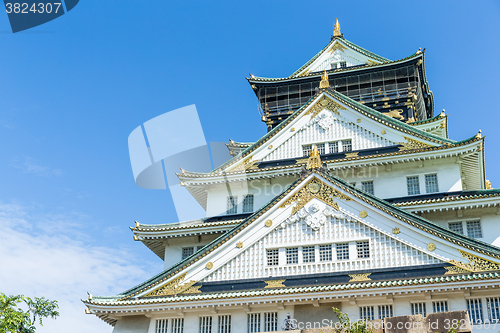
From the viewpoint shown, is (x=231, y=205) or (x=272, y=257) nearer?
(x=272, y=257)

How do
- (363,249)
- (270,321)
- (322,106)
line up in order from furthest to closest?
(322,106), (363,249), (270,321)

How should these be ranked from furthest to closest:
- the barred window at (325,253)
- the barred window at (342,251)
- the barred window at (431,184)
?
the barred window at (431,184) → the barred window at (325,253) → the barred window at (342,251)

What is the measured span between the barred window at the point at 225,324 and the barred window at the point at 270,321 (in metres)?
1.49

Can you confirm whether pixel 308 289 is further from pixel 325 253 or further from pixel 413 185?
pixel 413 185

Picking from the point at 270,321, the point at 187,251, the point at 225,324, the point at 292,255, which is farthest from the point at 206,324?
the point at 187,251

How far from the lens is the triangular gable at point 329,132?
29359 millimetres

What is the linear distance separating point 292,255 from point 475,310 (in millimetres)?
7155

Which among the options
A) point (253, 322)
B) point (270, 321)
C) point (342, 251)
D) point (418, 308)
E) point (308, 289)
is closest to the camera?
point (418, 308)

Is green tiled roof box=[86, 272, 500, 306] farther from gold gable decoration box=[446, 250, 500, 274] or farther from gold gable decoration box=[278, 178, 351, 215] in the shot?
gold gable decoration box=[278, 178, 351, 215]

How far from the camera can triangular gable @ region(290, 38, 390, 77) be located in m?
40.3

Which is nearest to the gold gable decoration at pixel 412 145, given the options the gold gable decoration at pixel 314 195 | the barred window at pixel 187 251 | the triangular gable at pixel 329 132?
the triangular gable at pixel 329 132

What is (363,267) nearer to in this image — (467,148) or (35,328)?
(467,148)

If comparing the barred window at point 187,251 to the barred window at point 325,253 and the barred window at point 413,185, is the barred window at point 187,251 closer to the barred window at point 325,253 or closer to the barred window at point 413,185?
the barred window at point 325,253

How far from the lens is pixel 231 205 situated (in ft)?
98.9
